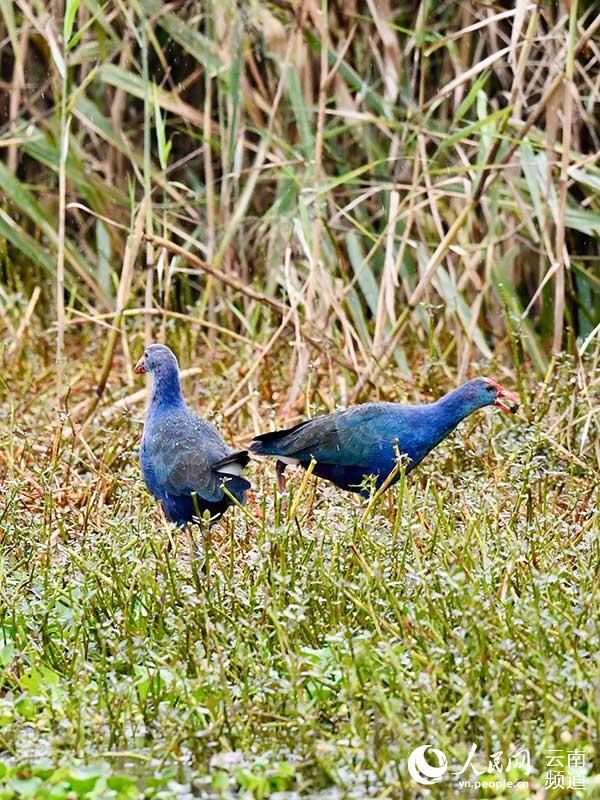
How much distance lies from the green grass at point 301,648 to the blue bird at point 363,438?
5.8 inches

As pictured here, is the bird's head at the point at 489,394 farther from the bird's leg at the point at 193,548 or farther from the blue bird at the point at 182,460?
the bird's leg at the point at 193,548

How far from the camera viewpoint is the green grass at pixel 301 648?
2.62 m

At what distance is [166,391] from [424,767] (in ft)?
6.10

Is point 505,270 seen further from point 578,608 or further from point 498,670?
point 498,670

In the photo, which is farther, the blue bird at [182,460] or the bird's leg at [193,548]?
the blue bird at [182,460]

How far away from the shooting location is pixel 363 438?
13.4 feet

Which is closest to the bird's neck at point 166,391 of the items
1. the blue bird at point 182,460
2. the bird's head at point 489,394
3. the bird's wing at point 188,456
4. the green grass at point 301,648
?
the blue bird at point 182,460

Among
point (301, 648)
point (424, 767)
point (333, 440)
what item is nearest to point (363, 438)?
point (333, 440)

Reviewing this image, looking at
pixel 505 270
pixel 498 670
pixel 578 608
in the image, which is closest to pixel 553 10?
pixel 505 270

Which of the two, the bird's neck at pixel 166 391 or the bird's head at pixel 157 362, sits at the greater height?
the bird's head at pixel 157 362

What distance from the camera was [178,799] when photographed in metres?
2.61

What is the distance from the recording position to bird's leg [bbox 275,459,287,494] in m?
4.18

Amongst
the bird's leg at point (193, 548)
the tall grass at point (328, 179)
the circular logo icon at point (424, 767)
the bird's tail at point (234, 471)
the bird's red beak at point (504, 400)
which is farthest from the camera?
the tall grass at point (328, 179)

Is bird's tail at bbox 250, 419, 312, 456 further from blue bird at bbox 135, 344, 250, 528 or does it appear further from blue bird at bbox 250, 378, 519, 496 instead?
blue bird at bbox 135, 344, 250, 528
